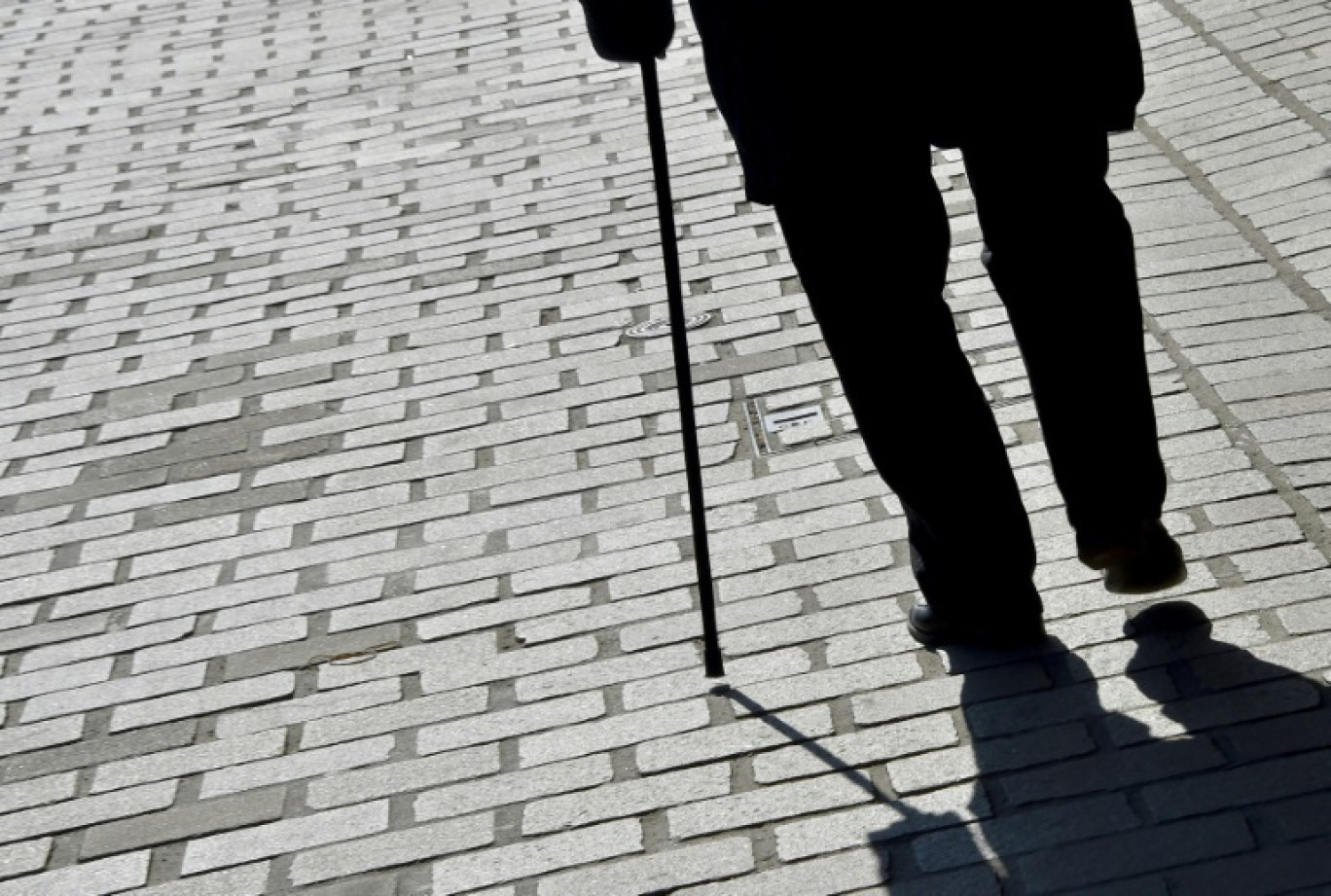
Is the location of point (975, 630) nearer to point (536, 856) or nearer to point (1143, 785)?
point (1143, 785)

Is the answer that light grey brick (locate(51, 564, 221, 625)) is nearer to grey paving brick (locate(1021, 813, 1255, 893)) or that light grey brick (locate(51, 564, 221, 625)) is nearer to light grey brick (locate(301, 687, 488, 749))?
light grey brick (locate(301, 687, 488, 749))

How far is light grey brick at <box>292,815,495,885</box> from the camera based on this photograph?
3199mm

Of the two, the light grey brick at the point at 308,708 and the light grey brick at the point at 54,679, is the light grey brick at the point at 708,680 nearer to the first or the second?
the light grey brick at the point at 308,708

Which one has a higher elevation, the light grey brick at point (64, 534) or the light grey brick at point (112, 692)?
the light grey brick at point (112, 692)

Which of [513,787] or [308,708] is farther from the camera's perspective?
[308,708]

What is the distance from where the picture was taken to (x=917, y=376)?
126 inches

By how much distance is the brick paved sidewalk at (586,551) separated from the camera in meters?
3.14

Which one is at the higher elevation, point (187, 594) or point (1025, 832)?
point (1025, 832)

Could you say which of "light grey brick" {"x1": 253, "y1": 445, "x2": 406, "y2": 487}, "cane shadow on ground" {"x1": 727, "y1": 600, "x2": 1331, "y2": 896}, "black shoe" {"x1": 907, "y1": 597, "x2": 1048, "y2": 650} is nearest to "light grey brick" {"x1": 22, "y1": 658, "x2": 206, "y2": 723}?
"light grey brick" {"x1": 253, "y1": 445, "x2": 406, "y2": 487}

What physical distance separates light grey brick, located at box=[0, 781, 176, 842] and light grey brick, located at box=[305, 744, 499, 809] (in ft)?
0.96

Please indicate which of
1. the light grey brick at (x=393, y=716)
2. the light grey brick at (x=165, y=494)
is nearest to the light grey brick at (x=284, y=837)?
the light grey brick at (x=393, y=716)

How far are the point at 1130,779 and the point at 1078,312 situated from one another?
76 centimetres

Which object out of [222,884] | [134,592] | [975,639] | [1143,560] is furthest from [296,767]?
[1143,560]

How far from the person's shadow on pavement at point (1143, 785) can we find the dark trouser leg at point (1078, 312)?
280 mm
